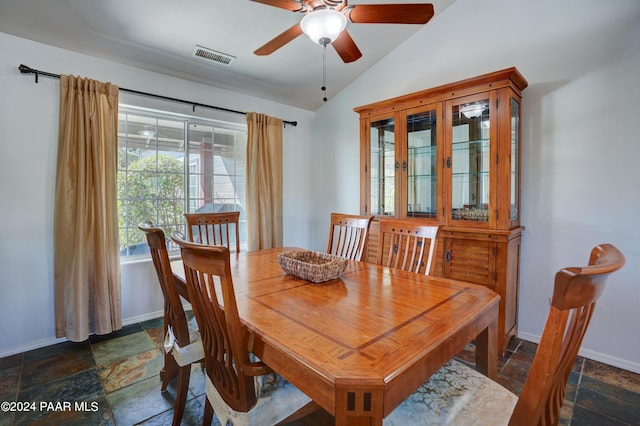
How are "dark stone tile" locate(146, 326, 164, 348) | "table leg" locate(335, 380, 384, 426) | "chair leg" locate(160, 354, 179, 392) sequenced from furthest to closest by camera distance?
"dark stone tile" locate(146, 326, 164, 348) < "chair leg" locate(160, 354, 179, 392) < "table leg" locate(335, 380, 384, 426)

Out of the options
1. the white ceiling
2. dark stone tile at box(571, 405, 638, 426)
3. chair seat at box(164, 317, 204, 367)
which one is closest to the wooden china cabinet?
dark stone tile at box(571, 405, 638, 426)

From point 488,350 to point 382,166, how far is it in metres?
2.06

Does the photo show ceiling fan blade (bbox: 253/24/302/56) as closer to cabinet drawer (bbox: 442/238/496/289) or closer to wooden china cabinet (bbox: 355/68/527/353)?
wooden china cabinet (bbox: 355/68/527/353)

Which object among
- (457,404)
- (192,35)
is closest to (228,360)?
(457,404)

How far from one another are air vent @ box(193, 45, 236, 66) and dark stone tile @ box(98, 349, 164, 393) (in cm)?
257

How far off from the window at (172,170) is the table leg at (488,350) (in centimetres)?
287

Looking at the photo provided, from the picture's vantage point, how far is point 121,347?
2412 mm

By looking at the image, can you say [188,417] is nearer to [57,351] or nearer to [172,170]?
[57,351]

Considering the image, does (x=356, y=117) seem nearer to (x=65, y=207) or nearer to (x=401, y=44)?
(x=401, y=44)

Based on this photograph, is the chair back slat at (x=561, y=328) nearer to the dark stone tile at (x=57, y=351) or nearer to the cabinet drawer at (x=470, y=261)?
the cabinet drawer at (x=470, y=261)

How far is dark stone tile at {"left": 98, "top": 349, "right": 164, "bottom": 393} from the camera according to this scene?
77.8 inches

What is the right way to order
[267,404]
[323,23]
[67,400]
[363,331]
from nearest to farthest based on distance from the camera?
[363,331] → [267,404] → [323,23] → [67,400]

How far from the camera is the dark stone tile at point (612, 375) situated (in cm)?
192

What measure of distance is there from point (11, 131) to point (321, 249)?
127 inches
